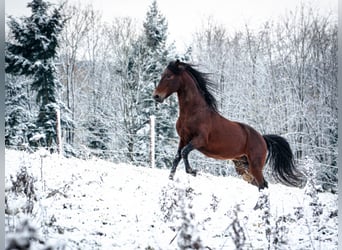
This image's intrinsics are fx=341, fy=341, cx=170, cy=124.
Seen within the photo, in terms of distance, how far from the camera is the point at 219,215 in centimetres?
272

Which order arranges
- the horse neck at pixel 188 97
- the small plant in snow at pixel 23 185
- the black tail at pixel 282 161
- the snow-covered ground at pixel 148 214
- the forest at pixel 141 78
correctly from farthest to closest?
1. the black tail at pixel 282 161
2. the horse neck at pixel 188 97
3. the forest at pixel 141 78
4. the small plant in snow at pixel 23 185
5. the snow-covered ground at pixel 148 214

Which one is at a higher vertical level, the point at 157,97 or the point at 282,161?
the point at 157,97

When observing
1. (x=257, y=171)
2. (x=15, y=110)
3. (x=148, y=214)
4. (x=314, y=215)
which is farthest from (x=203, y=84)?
(x=15, y=110)

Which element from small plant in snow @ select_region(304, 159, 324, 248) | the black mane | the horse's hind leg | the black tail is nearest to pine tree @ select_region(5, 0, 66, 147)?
the black mane

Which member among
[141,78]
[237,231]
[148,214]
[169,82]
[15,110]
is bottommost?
[148,214]

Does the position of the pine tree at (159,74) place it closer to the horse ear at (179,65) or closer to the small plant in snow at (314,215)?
the horse ear at (179,65)

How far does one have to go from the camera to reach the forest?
2.46 meters

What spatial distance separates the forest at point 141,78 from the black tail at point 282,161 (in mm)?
184

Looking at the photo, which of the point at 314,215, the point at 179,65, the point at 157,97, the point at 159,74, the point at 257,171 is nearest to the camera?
the point at 314,215

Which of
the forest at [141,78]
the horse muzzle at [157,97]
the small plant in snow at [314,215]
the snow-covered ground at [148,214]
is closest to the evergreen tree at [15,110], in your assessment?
the forest at [141,78]

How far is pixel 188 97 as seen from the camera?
131 inches

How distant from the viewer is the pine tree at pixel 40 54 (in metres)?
2.31

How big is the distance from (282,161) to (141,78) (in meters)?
1.78

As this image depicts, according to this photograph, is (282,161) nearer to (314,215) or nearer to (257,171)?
(257,171)
